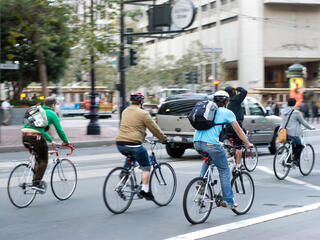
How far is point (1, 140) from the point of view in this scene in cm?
1956

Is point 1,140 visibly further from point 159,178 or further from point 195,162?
point 159,178

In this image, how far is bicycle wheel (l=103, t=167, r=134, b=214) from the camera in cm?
694

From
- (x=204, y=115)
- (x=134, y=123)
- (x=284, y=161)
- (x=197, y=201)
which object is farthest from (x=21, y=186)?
(x=284, y=161)

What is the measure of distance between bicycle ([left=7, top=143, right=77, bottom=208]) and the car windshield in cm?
576

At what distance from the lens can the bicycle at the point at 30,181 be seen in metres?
7.41

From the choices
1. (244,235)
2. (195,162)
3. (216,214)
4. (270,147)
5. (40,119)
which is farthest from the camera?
(270,147)

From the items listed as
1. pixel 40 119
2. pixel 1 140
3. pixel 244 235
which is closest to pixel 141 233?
pixel 244 235

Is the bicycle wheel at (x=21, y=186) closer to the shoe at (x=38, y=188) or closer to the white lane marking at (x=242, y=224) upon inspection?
the shoe at (x=38, y=188)

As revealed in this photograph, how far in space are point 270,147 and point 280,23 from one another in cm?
4487

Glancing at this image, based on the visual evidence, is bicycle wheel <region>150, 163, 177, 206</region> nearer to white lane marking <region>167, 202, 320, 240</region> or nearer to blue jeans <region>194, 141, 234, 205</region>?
blue jeans <region>194, 141, 234, 205</region>

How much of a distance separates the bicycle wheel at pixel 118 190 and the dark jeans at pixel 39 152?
4.09 ft

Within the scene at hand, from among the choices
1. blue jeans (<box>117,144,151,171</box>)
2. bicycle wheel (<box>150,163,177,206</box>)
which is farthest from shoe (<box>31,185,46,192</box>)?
bicycle wheel (<box>150,163,177,206</box>)

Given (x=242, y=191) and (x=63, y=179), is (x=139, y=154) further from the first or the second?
(x=63, y=179)

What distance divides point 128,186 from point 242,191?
1.58m
